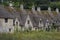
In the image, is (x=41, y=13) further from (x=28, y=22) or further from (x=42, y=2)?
(x=42, y=2)

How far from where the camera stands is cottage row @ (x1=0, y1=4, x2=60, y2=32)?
46.3 meters

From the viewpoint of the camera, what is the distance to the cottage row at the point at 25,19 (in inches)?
1823

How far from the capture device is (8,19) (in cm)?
4678

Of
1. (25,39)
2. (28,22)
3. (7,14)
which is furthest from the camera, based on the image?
(28,22)

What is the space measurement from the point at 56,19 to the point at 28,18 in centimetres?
983

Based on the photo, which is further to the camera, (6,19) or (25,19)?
(25,19)

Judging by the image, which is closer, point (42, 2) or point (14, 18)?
point (14, 18)

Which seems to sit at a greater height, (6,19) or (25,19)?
(6,19)

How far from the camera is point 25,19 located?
50.7 meters

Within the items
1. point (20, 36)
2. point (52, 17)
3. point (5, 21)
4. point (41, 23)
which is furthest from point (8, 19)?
point (20, 36)

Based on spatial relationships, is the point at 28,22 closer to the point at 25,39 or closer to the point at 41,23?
the point at 41,23

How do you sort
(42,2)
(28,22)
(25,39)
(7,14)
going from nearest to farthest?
1. (25,39)
2. (7,14)
3. (28,22)
4. (42,2)

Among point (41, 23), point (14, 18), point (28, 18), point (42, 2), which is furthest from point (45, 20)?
point (42, 2)

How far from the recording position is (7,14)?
153 ft
